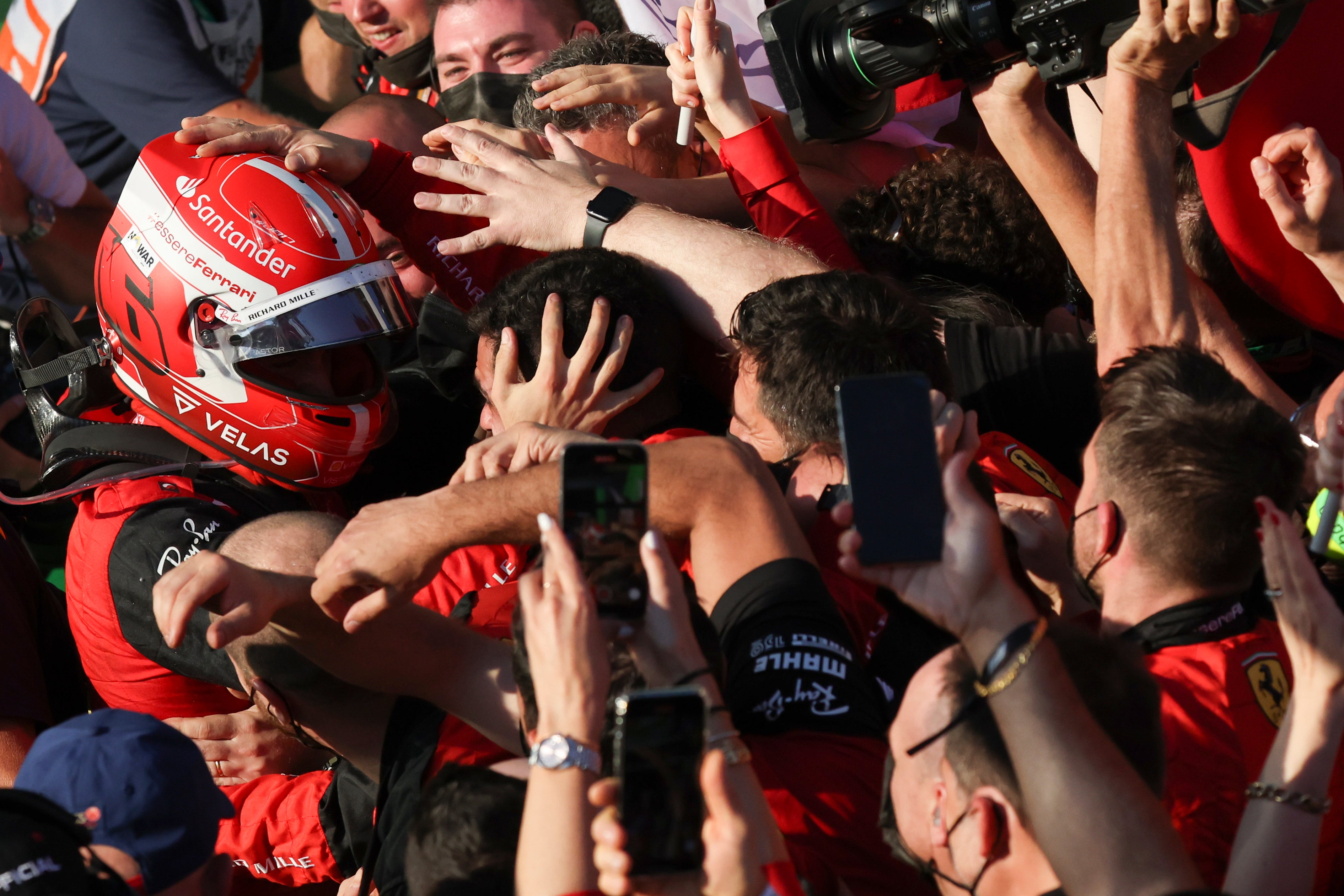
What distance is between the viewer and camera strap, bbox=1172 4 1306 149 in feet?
8.72

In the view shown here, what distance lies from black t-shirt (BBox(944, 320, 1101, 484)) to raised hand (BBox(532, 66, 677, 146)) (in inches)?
51.6

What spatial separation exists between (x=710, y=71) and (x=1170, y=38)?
51.0 inches

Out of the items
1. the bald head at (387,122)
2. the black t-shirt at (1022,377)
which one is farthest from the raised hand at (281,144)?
the black t-shirt at (1022,377)

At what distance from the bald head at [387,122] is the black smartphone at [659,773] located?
10.4 ft

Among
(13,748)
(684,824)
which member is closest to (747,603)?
(684,824)

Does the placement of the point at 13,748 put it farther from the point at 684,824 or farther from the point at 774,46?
the point at 774,46

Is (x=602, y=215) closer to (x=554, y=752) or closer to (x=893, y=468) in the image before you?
(x=893, y=468)

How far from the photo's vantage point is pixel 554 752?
5.34 feet

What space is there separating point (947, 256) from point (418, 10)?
2962 millimetres

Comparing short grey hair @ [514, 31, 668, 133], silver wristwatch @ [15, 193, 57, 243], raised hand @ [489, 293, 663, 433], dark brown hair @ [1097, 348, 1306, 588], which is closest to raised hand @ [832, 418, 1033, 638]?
dark brown hair @ [1097, 348, 1306, 588]

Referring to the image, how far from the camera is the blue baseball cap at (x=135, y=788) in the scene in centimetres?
193

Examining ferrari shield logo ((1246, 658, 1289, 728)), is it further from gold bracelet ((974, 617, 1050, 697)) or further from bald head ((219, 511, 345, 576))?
bald head ((219, 511, 345, 576))

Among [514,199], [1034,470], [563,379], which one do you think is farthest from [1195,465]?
[514,199]

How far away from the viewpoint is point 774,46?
3135mm
